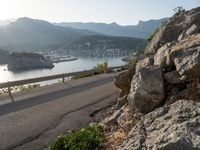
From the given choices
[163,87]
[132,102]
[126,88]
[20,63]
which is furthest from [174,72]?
[20,63]

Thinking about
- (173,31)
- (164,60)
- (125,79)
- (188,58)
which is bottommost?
(125,79)

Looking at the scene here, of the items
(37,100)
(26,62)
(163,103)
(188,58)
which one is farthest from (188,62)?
(26,62)

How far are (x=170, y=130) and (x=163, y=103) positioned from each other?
263 cm

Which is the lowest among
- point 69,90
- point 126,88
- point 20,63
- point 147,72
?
point 20,63

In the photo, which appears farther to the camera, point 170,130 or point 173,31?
point 173,31

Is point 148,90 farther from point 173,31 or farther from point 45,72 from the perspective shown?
point 45,72

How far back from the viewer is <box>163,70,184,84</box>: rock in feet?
24.2

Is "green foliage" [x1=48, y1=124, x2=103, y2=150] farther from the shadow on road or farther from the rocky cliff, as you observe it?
the shadow on road

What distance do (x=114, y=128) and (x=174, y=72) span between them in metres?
1.74

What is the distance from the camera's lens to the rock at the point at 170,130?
→ 14.5ft

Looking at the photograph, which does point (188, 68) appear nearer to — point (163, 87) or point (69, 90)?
point (163, 87)

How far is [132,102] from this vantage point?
25.4 ft

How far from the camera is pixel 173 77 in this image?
24.4ft

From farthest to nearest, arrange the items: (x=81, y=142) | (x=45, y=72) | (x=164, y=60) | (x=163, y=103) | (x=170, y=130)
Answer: (x=45, y=72) < (x=164, y=60) < (x=163, y=103) < (x=81, y=142) < (x=170, y=130)
